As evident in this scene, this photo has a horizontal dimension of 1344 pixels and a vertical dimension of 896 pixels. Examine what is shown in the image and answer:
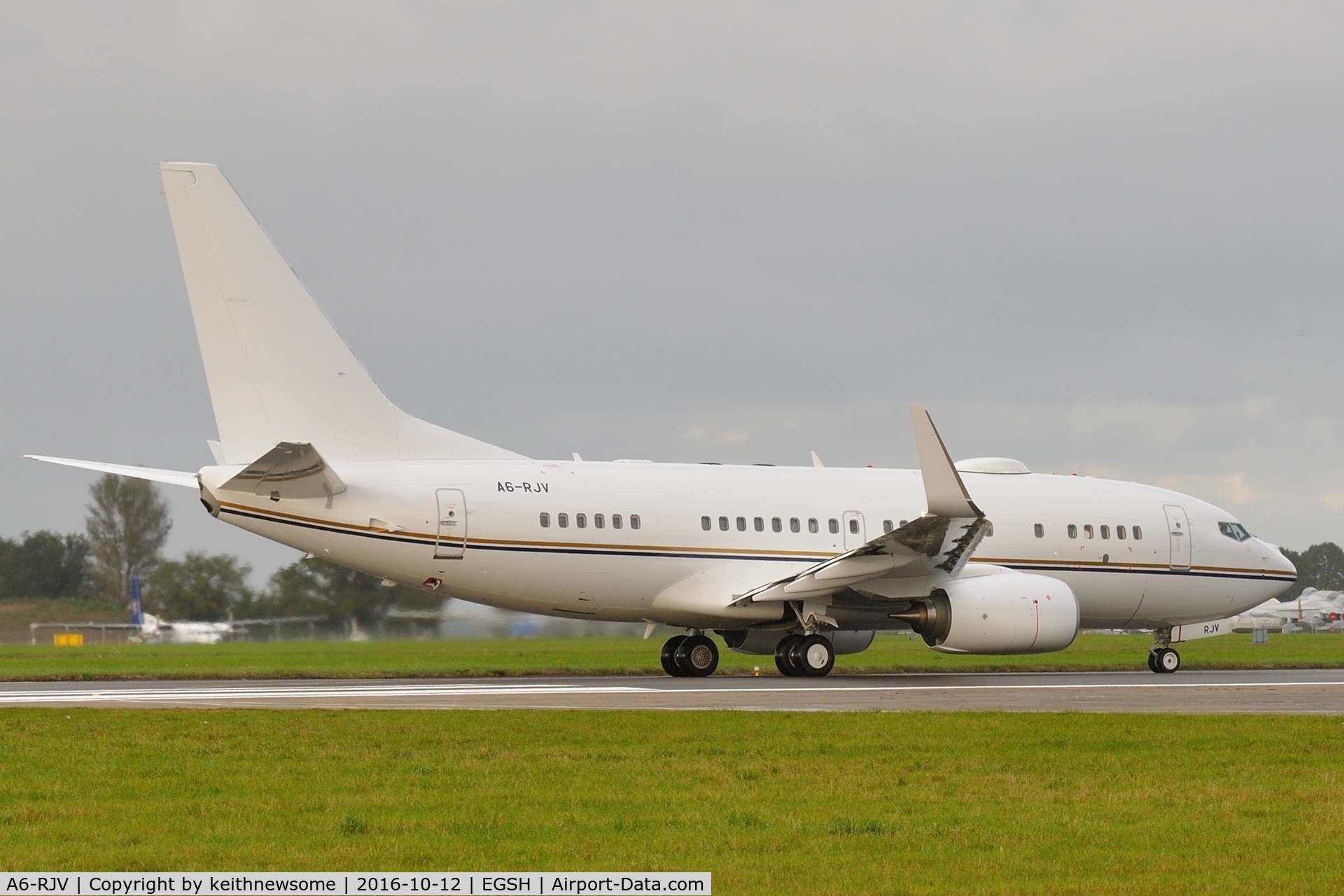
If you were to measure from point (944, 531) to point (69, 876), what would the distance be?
1783 cm

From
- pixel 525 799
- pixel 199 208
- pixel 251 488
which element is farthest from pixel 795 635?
pixel 525 799

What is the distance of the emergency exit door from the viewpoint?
950 inches

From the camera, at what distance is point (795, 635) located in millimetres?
26609

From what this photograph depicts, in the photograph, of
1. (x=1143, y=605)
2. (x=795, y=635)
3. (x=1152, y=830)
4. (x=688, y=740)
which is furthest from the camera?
(x=1143, y=605)

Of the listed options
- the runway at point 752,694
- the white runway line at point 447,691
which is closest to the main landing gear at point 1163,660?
the runway at point 752,694

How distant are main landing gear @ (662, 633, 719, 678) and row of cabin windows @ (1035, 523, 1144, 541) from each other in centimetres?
665

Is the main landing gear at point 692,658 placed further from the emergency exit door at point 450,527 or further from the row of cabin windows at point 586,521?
the emergency exit door at point 450,527

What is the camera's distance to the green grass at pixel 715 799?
27.3ft

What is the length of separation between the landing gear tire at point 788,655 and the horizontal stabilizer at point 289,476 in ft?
26.4

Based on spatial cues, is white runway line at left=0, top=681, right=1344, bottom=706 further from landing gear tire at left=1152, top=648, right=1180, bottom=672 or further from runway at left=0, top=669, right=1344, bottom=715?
landing gear tire at left=1152, top=648, right=1180, bottom=672

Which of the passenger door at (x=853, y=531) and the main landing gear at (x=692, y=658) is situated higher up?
the passenger door at (x=853, y=531)

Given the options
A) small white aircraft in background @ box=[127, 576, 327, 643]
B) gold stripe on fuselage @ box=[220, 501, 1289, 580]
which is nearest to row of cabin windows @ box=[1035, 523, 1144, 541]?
gold stripe on fuselage @ box=[220, 501, 1289, 580]

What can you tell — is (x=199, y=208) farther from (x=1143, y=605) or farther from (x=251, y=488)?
(x=1143, y=605)

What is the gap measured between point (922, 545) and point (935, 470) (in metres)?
1.72
